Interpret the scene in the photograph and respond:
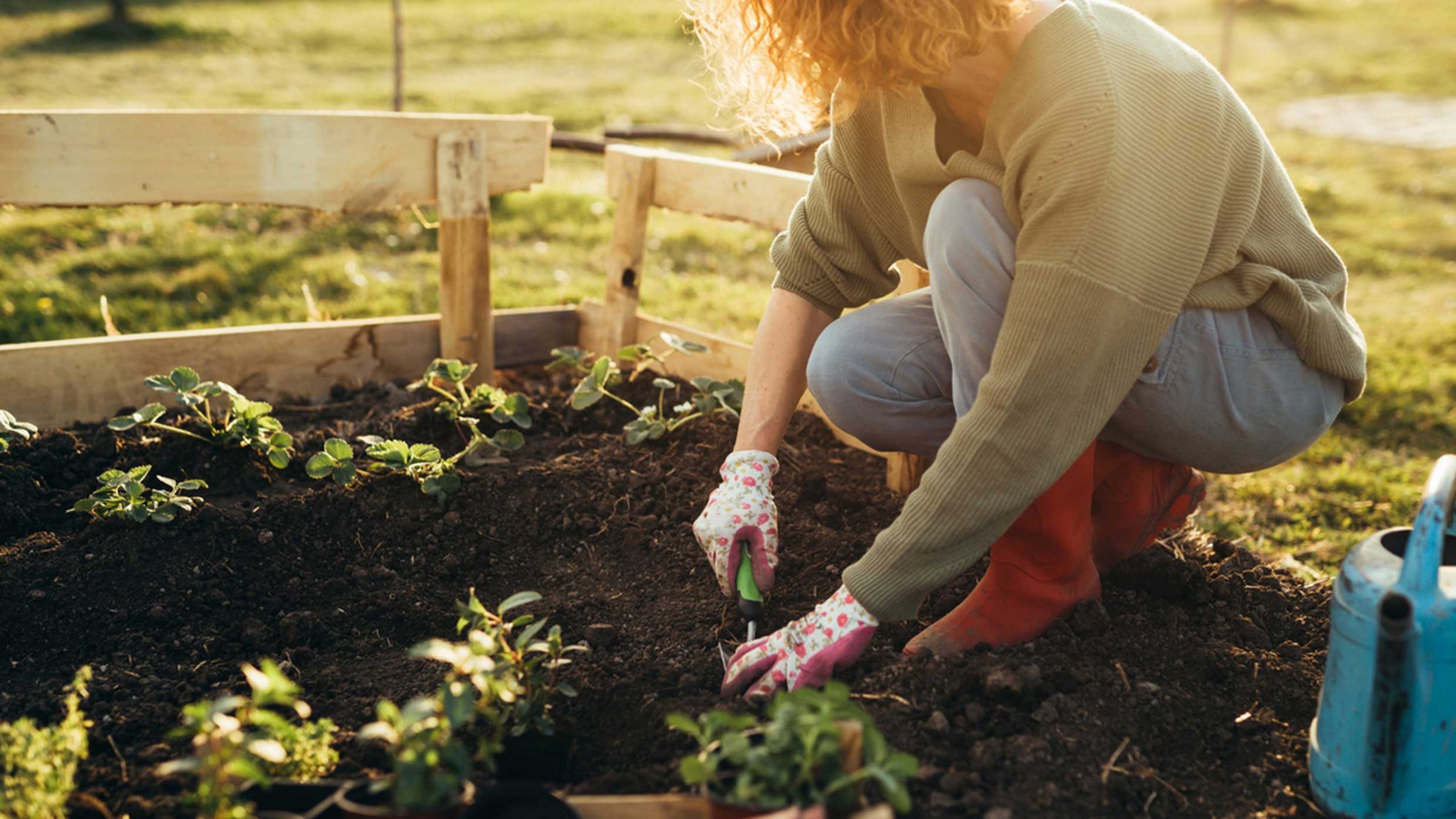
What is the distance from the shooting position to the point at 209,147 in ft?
9.18

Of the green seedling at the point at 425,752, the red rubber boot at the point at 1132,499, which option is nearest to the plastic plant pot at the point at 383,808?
the green seedling at the point at 425,752

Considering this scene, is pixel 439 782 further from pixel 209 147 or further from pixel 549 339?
pixel 549 339

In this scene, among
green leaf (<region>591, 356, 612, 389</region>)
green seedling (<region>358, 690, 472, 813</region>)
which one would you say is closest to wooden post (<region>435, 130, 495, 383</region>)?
green leaf (<region>591, 356, 612, 389</region>)

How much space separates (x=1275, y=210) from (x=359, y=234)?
4050 millimetres

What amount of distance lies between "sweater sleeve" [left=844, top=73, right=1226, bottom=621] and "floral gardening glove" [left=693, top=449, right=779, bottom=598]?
1.08 ft

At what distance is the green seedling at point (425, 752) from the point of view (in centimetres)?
134

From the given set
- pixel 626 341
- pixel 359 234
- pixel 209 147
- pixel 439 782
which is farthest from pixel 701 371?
pixel 359 234

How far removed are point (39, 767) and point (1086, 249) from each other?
1.53m

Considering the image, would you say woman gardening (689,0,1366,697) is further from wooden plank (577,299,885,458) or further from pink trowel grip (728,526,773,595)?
wooden plank (577,299,885,458)

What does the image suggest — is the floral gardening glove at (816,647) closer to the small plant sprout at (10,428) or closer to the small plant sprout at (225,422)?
the small plant sprout at (225,422)

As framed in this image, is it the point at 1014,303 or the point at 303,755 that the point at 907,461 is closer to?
the point at 1014,303

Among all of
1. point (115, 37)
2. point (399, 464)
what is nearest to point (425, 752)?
point (399, 464)

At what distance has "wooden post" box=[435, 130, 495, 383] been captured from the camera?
3039 mm

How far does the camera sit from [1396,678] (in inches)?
56.1
